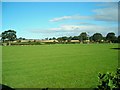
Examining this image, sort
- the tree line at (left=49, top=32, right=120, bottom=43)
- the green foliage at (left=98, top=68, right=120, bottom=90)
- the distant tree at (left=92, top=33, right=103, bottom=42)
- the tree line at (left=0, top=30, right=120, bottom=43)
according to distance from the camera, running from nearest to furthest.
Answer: the green foliage at (left=98, top=68, right=120, bottom=90) < the tree line at (left=0, top=30, right=120, bottom=43) < the tree line at (left=49, top=32, right=120, bottom=43) < the distant tree at (left=92, top=33, right=103, bottom=42)

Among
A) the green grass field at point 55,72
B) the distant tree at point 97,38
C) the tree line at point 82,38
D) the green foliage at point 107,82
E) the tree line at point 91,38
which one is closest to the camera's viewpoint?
the green foliage at point 107,82

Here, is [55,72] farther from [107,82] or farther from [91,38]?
[91,38]

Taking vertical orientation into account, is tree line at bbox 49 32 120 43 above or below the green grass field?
above

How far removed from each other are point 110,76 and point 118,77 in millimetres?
346

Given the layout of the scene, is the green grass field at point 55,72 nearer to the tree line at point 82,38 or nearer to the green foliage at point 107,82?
the green foliage at point 107,82

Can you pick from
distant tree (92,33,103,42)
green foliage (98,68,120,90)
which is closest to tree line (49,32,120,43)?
distant tree (92,33,103,42)

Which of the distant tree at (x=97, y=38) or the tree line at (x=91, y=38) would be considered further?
the distant tree at (x=97, y=38)

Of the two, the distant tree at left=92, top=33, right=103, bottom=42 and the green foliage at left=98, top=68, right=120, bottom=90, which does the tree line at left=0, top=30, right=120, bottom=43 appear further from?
the green foliage at left=98, top=68, right=120, bottom=90

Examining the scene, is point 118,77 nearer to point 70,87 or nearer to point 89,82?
point 70,87

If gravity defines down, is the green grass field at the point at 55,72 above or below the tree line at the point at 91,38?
below

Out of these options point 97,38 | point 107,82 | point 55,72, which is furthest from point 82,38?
point 107,82

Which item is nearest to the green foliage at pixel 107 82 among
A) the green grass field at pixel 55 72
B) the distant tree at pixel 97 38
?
the green grass field at pixel 55 72

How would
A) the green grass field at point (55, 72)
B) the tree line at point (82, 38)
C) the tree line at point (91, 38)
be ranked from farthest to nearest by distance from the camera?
the tree line at point (91, 38), the tree line at point (82, 38), the green grass field at point (55, 72)

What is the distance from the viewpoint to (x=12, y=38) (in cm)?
13638
